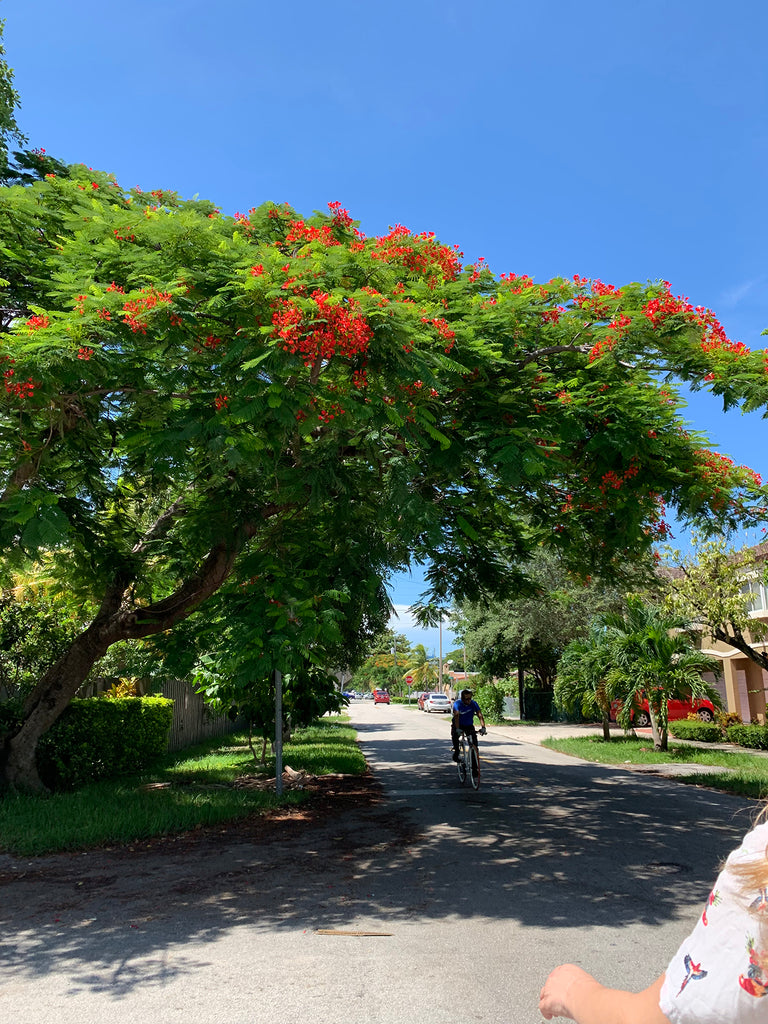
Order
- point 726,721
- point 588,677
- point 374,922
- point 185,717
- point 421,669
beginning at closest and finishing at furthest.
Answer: point 374,922
point 588,677
point 185,717
point 726,721
point 421,669

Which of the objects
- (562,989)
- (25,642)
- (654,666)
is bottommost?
(562,989)

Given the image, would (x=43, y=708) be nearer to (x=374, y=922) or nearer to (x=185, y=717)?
(x=374, y=922)

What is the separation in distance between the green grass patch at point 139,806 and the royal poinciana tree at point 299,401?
4.55 ft

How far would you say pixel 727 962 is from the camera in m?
1.23

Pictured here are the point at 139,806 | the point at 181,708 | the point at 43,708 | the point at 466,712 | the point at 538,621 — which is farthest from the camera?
the point at 538,621

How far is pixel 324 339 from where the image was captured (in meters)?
6.32

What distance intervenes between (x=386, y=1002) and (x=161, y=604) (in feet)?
26.6

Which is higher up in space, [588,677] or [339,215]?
[339,215]

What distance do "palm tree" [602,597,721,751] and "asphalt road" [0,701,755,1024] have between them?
7325 mm

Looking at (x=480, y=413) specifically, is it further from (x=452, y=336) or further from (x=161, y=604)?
(x=161, y=604)

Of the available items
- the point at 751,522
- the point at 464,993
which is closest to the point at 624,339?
the point at 751,522

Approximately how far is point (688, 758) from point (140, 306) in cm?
1620

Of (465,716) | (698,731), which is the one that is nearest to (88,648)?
(465,716)

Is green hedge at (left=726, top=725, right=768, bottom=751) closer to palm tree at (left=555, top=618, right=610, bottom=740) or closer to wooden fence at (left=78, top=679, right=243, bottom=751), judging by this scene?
palm tree at (left=555, top=618, right=610, bottom=740)
